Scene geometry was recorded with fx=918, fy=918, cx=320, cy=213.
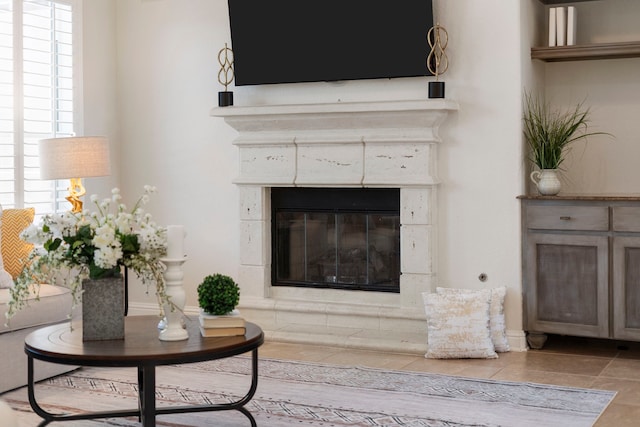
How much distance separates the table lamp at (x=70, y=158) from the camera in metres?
5.36

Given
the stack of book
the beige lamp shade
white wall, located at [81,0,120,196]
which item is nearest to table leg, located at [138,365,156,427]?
the stack of book

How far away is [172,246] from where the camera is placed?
11.9 feet

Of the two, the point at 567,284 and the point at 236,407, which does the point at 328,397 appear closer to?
the point at 236,407

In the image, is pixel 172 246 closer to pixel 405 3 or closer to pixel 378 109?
pixel 378 109

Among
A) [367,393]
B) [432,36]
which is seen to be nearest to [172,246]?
[367,393]

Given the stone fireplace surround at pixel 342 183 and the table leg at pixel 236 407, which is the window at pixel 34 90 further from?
the table leg at pixel 236 407

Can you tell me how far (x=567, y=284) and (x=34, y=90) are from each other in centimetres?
352

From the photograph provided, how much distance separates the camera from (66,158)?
5.37m

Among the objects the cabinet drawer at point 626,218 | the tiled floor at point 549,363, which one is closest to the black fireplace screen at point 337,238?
the tiled floor at point 549,363

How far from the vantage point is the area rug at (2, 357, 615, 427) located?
4051 mm

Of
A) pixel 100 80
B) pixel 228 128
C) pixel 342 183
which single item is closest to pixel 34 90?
A: pixel 100 80

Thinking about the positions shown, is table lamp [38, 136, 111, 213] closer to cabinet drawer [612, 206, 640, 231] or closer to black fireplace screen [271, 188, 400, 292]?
black fireplace screen [271, 188, 400, 292]

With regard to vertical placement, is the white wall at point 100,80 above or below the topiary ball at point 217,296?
above

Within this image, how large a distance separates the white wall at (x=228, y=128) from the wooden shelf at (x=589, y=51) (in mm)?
231
